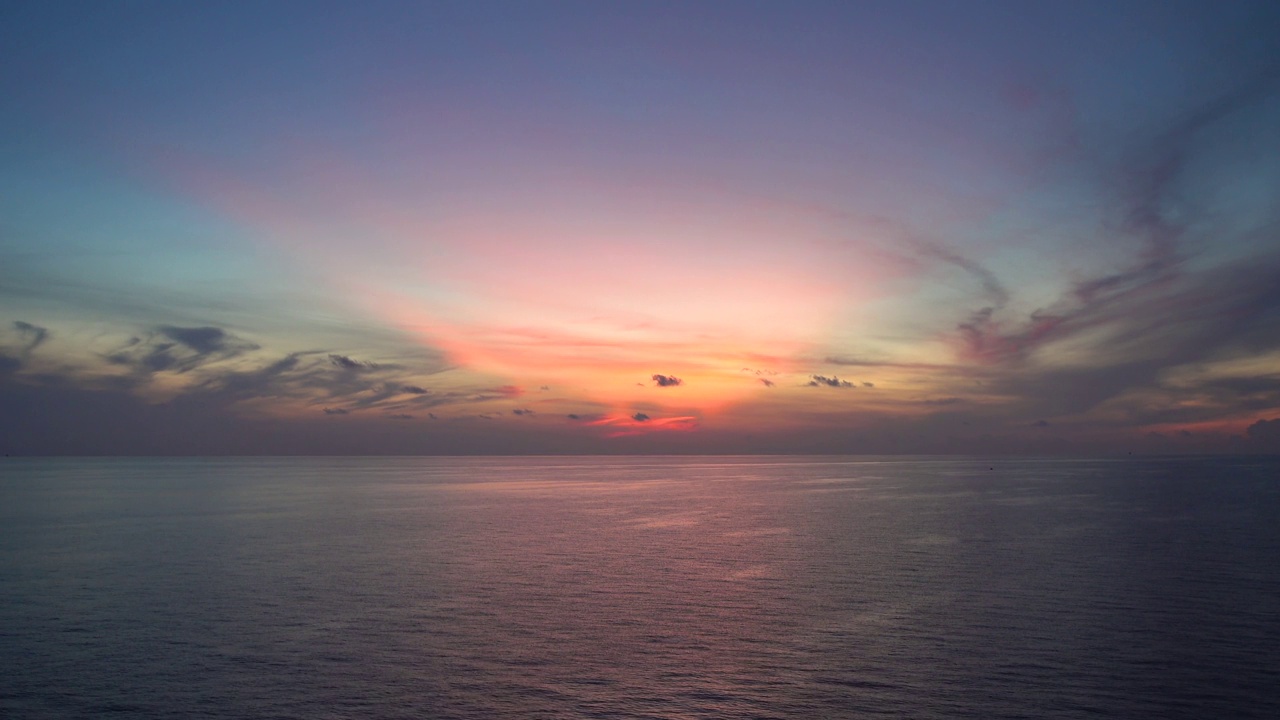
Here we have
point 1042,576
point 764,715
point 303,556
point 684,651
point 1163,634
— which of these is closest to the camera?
point 764,715

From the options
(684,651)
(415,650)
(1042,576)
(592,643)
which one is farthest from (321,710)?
(1042,576)

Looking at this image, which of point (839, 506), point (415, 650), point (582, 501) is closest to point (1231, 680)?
point (415, 650)

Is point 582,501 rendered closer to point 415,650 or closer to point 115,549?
point 115,549

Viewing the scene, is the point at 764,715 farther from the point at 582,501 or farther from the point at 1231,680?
the point at 582,501

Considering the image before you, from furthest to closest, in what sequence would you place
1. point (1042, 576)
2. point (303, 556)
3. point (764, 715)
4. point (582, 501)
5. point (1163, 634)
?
1. point (582, 501)
2. point (303, 556)
3. point (1042, 576)
4. point (1163, 634)
5. point (764, 715)

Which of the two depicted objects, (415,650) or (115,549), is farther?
(115,549)

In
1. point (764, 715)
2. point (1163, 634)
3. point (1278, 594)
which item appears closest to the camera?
point (764, 715)
